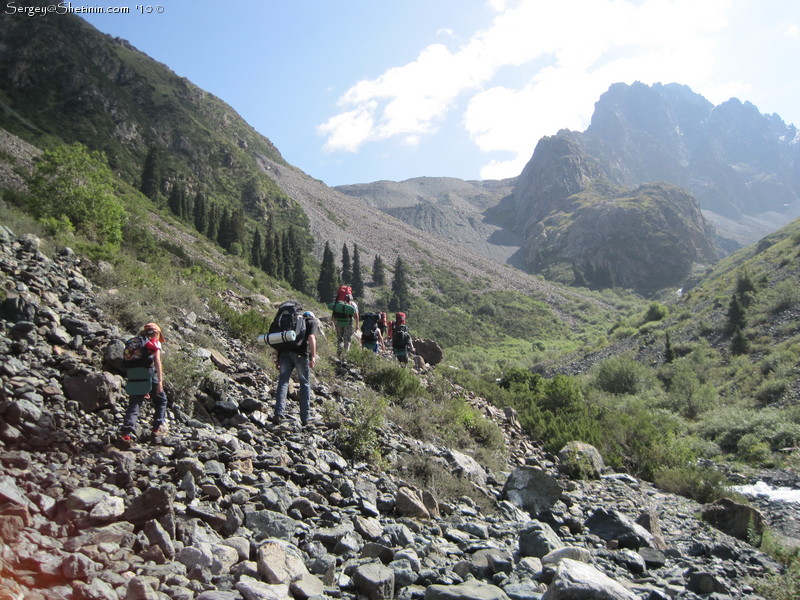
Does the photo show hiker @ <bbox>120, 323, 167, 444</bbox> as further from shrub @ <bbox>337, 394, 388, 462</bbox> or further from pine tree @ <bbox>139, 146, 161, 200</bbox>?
pine tree @ <bbox>139, 146, 161, 200</bbox>

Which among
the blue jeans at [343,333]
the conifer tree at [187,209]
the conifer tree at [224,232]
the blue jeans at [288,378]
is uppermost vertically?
the conifer tree at [187,209]

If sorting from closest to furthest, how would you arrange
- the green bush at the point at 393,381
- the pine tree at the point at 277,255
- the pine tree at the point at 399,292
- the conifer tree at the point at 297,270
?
the green bush at the point at 393,381
the pine tree at the point at 277,255
the conifer tree at the point at 297,270
the pine tree at the point at 399,292

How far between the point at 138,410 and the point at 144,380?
0.35 m

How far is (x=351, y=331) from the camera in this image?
481 inches

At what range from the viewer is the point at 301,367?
776 cm

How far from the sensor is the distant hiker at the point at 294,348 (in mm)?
7488

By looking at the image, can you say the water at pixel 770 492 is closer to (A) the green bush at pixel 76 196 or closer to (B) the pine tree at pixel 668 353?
(A) the green bush at pixel 76 196

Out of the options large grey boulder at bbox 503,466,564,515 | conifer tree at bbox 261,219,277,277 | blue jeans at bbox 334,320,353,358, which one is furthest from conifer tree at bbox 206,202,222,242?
large grey boulder at bbox 503,466,564,515

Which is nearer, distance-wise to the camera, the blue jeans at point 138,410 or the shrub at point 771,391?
the blue jeans at point 138,410

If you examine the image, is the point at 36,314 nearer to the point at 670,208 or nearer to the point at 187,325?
the point at 187,325

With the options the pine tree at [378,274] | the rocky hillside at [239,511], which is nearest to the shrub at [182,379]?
the rocky hillside at [239,511]

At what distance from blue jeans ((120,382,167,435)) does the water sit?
12.6 m

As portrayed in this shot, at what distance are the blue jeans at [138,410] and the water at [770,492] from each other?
12.6 meters

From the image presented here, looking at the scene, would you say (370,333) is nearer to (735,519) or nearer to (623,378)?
(735,519)
